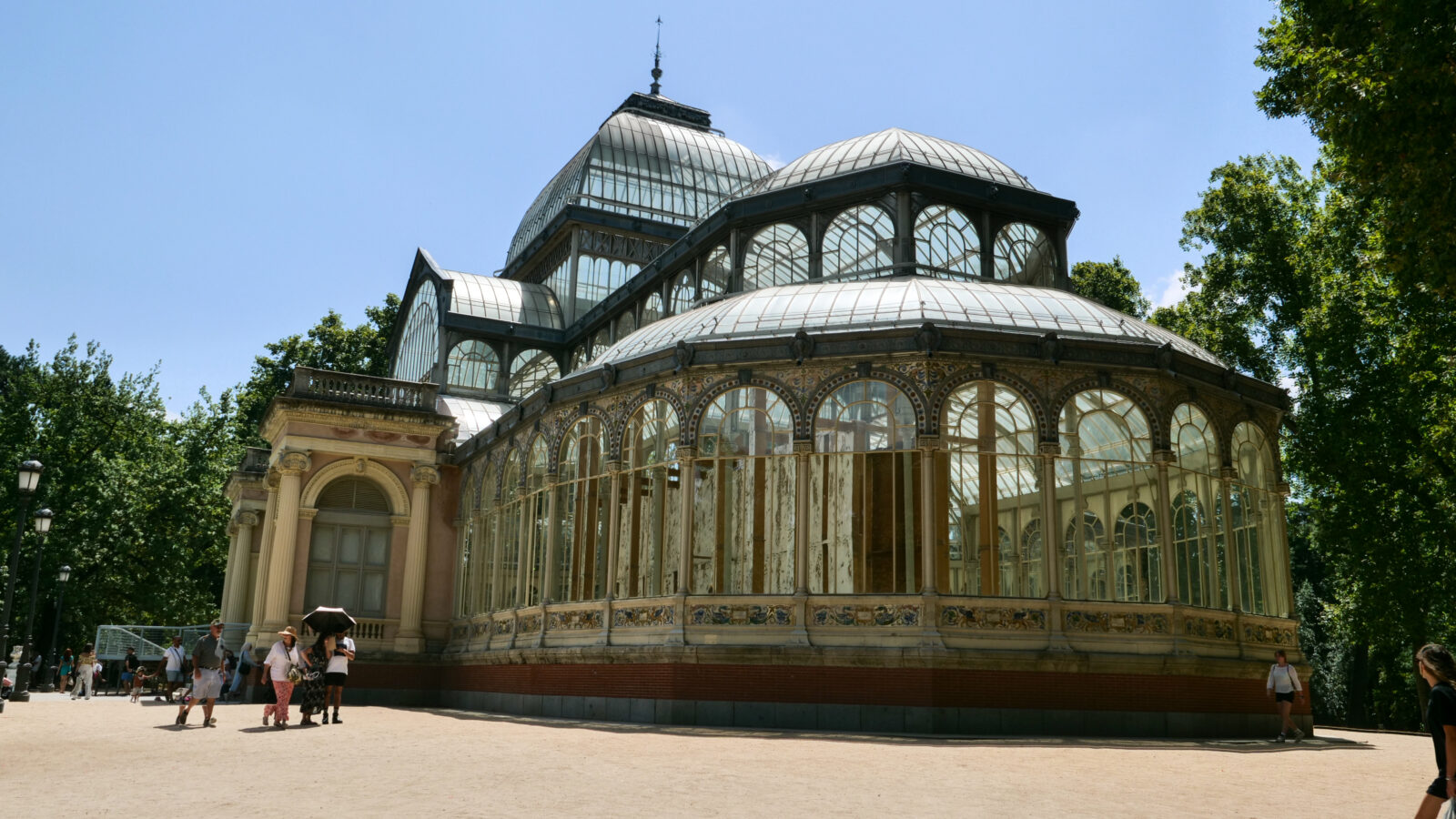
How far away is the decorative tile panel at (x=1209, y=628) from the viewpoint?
61.8 ft

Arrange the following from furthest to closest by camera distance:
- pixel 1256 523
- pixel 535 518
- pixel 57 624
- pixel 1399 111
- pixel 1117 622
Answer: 1. pixel 57 624
2. pixel 535 518
3. pixel 1256 523
4. pixel 1117 622
5. pixel 1399 111

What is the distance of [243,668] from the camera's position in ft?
89.9

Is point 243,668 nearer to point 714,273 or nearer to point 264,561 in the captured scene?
point 264,561

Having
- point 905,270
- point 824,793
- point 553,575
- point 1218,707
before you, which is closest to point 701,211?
point 905,270

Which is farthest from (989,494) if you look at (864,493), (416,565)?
(416,565)

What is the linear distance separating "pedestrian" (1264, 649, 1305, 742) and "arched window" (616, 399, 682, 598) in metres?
9.73

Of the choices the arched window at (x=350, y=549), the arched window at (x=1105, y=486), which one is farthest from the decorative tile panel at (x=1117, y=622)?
the arched window at (x=350, y=549)

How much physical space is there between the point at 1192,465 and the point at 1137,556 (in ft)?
6.64

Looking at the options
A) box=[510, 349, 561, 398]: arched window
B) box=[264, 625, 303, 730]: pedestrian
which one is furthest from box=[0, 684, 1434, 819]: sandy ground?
box=[510, 349, 561, 398]: arched window

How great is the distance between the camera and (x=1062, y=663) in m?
17.9

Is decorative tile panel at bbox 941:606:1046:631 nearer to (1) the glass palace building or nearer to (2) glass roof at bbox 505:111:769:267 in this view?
(1) the glass palace building

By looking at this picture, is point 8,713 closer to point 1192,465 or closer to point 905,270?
point 905,270

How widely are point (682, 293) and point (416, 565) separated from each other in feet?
31.3

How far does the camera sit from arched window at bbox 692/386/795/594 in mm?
19781
